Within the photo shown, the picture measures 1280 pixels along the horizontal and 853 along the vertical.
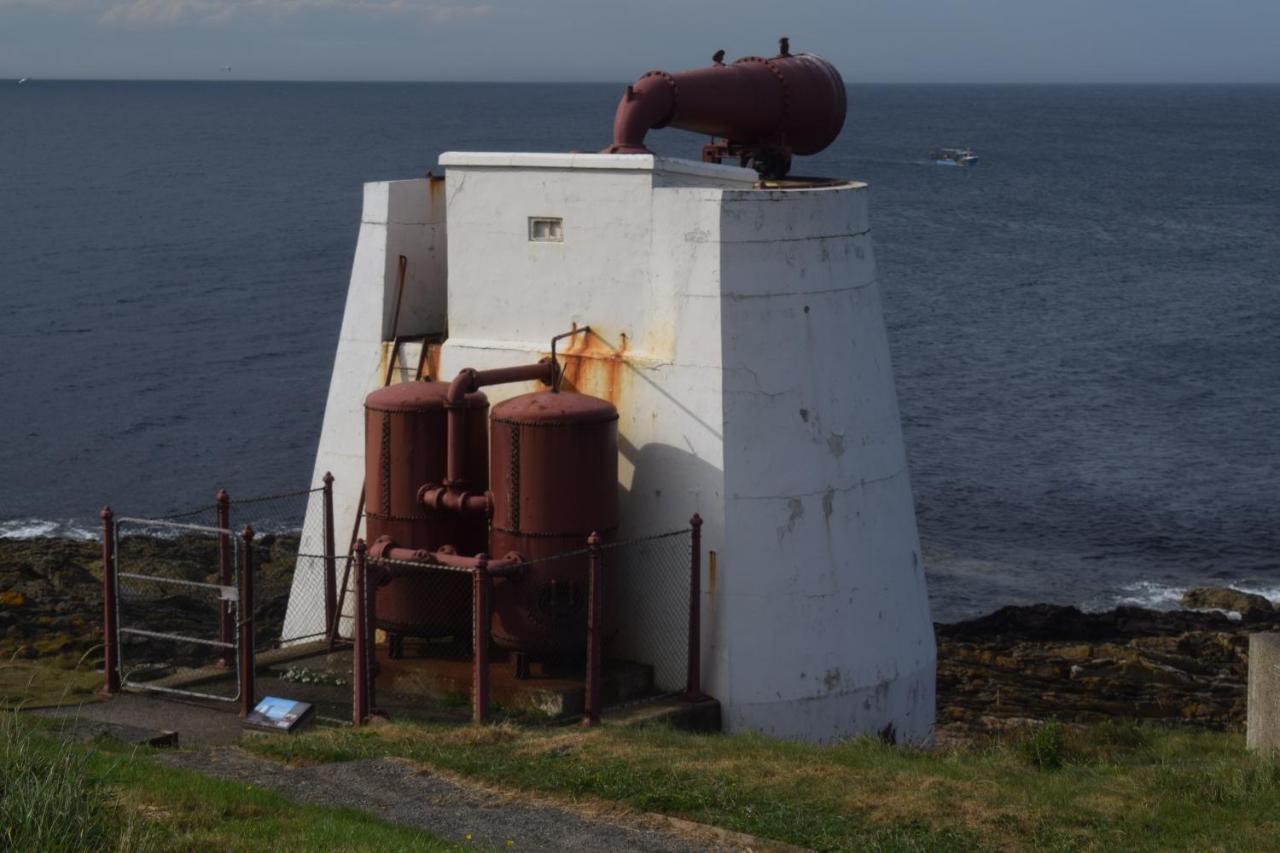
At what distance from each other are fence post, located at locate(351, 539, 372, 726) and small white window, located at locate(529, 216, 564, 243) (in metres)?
3.48

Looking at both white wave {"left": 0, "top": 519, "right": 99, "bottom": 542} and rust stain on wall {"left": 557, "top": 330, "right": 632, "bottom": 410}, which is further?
white wave {"left": 0, "top": 519, "right": 99, "bottom": 542}

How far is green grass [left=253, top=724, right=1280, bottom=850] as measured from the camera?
1084 centimetres

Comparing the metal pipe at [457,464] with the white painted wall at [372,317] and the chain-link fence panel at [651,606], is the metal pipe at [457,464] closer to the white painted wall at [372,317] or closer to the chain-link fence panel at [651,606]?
the chain-link fence panel at [651,606]

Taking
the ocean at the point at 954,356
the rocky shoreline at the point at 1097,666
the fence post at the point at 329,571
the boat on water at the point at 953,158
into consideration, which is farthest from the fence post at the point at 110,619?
the boat on water at the point at 953,158

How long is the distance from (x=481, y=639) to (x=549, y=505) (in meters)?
1.33

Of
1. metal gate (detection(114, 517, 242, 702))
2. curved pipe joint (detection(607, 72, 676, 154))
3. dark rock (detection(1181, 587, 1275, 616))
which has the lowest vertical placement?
dark rock (detection(1181, 587, 1275, 616))

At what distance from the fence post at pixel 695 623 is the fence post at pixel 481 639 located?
1.81 meters

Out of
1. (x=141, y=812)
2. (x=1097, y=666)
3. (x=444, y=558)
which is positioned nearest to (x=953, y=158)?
(x=1097, y=666)

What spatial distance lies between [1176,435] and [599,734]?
104ft

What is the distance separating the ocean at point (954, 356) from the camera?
35.1m

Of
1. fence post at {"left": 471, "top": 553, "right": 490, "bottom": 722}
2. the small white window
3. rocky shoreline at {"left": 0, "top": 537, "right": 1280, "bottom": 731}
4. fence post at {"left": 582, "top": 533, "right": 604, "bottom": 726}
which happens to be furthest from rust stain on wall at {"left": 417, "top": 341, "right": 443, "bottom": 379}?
rocky shoreline at {"left": 0, "top": 537, "right": 1280, "bottom": 731}

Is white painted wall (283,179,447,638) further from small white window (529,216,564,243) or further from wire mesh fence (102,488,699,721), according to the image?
small white window (529,216,564,243)

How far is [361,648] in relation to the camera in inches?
571

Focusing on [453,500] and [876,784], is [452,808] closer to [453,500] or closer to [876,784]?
[876,784]
